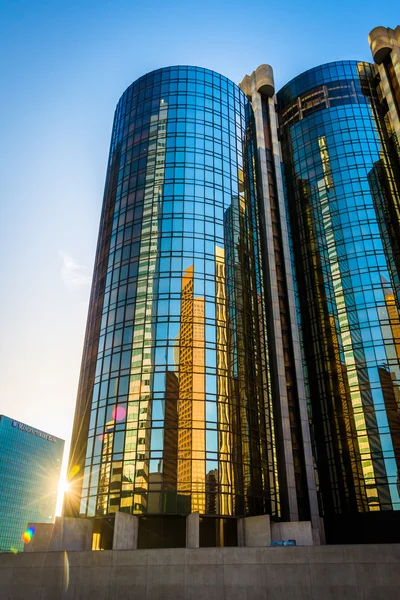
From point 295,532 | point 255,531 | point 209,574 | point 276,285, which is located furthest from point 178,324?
point 209,574

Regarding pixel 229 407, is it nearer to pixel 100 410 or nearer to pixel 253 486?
pixel 253 486

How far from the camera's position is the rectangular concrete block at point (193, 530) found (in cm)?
3650

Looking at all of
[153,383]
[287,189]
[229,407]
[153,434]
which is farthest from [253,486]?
[287,189]

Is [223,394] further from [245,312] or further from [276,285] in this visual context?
[276,285]

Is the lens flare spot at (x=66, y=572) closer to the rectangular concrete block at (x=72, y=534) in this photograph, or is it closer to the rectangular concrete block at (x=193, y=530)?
the rectangular concrete block at (x=72, y=534)

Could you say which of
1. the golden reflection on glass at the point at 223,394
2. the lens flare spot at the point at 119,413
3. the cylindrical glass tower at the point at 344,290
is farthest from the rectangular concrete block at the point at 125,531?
the cylindrical glass tower at the point at 344,290

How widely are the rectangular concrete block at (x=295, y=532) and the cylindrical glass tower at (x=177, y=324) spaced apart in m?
4.31

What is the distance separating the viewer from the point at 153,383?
44.5m

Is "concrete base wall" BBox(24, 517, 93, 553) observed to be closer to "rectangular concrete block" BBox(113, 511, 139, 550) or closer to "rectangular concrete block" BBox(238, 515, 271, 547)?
"rectangular concrete block" BBox(113, 511, 139, 550)

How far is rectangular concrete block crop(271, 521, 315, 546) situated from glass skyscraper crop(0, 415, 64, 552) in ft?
519

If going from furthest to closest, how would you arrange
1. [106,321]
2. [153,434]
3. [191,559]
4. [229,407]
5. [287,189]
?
[287,189]
[106,321]
[229,407]
[153,434]
[191,559]

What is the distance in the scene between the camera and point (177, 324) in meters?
47.5

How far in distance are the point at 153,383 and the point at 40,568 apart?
1800 cm

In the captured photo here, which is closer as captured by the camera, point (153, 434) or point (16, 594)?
point (16, 594)
